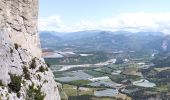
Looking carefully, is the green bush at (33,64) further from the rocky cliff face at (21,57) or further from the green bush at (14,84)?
the green bush at (14,84)

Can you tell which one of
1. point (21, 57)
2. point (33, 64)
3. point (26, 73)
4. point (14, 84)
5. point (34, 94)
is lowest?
point (34, 94)

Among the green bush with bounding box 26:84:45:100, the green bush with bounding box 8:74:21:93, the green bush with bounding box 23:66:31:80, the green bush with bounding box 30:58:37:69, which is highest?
the green bush with bounding box 30:58:37:69

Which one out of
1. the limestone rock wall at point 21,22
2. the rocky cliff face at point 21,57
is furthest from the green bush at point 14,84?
the limestone rock wall at point 21,22

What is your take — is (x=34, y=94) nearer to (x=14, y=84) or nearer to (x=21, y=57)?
(x=14, y=84)

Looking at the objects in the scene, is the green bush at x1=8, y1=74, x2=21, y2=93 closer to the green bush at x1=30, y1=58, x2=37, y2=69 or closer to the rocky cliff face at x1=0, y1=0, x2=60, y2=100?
the rocky cliff face at x1=0, y1=0, x2=60, y2=100

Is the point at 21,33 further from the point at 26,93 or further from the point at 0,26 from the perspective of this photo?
the point at 26,93

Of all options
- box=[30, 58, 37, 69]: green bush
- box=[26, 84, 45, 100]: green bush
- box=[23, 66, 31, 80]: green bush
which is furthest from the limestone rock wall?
box=[26, 84, 45, 100]: green bush

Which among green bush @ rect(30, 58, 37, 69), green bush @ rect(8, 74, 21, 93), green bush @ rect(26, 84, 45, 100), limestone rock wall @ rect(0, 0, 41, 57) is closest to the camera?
green bush @ rect(8, 74, 21, 93)

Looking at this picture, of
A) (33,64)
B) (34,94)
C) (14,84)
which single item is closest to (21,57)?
(33,64)
